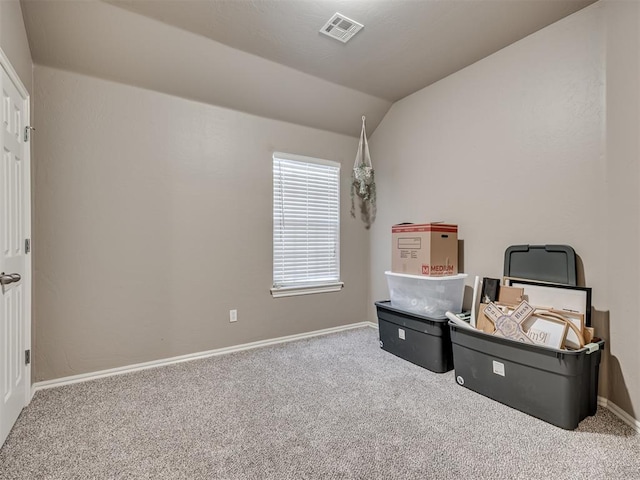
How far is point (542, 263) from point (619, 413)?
1.02 metres

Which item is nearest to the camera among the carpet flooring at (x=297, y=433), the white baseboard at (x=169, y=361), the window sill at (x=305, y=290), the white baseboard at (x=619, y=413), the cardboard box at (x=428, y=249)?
the carpet flooring at (x=297, y=433)

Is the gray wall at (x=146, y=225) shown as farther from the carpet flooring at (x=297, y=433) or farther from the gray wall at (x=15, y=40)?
the carpet flooring at (x=297, y=433)

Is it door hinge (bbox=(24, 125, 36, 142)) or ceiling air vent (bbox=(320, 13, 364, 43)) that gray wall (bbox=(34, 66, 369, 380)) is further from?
ceiling air vent (bbox=(320, 13, 364, 43))

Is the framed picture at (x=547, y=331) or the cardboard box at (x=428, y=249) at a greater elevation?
the cardboard box at (x=428, y=249)

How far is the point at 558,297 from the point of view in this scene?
90.9 inches

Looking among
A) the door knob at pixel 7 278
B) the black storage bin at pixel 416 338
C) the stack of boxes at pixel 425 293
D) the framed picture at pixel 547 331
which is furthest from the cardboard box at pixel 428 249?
the door knob at pixel 7 278

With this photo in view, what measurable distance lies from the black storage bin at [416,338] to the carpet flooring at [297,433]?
0.47 ft

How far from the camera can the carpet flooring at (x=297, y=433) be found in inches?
63.6

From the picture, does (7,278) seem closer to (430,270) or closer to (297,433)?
(297,433)

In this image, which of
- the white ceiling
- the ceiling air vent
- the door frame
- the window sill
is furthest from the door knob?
the ceiling air vent

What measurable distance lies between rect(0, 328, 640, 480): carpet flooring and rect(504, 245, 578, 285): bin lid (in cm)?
90

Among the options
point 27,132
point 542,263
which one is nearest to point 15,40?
point 27,132

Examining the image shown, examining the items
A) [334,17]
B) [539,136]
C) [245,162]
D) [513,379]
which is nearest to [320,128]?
[245,162]

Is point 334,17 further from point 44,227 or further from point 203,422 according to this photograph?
point 203,422
